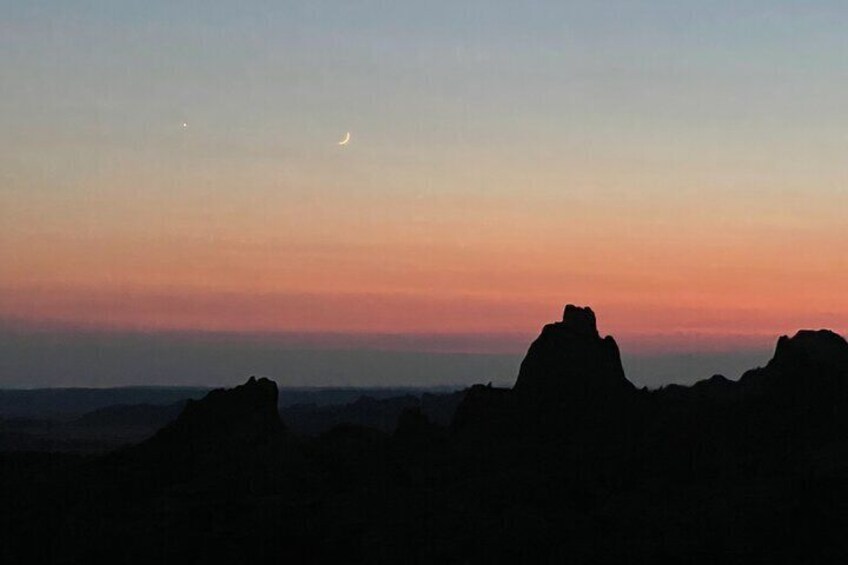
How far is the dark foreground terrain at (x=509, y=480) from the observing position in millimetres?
62688

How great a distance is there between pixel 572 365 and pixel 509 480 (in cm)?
1411

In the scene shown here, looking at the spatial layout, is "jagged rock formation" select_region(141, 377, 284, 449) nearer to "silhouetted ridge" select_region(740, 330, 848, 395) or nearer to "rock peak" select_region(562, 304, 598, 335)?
"rock peak" select_region(562, 304, 598, 335)

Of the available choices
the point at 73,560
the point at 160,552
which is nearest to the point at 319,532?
the point at 160,552

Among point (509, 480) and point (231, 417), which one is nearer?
point (509, 480)

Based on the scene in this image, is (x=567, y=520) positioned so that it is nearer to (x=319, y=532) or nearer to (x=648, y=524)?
(x=648, y=524)

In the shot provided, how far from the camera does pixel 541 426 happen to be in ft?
259

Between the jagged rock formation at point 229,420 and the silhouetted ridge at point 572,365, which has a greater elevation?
the silhouetted ridge at point 572,365

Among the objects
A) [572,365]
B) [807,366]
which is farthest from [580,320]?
[807,366]

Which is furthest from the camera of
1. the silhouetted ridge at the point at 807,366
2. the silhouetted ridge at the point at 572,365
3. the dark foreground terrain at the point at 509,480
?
the silhouetted ridge at the point at 572,365

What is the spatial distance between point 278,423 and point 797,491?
33.2 m

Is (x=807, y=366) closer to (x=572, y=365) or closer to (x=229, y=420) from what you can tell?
(x=572, y=365)

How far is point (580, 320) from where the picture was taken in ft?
277

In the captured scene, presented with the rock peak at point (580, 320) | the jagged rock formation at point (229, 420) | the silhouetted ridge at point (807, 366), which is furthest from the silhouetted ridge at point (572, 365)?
the jagged rock formation at point (229, 420)

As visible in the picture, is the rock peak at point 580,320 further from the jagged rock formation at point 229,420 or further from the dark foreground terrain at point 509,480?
the jagged rock formation at point 229,420
